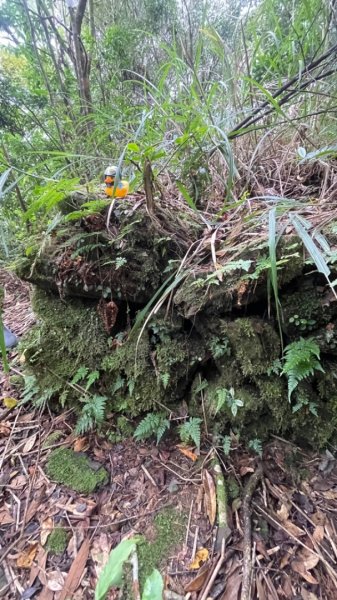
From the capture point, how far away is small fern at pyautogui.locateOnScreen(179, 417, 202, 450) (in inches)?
53.1

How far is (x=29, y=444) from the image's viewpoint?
156 cm

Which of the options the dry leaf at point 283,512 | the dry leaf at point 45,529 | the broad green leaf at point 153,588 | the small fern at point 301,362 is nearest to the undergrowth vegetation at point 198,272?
the small fern at point 301,362

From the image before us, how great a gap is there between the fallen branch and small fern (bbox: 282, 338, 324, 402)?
433 millimetres

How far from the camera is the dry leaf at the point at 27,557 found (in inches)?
44.5

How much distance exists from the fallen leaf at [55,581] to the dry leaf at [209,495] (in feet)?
2.04

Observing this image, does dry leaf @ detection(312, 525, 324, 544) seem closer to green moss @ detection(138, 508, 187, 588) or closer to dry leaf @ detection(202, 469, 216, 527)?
dry leaf @ detection(202, 469, 216, 527)

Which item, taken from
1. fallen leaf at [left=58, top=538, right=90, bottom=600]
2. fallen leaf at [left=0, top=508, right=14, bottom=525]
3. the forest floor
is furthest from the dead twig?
fallen leaf at [left=0, top=508, right=14, bottom=525]

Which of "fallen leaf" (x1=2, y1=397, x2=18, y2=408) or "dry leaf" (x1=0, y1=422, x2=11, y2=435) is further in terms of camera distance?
"fallen leaf" (x1=2, y1=397, x2=18, y2=408)

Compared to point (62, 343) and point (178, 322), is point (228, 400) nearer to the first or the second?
point (178, 322)

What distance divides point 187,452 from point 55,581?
0.71 m

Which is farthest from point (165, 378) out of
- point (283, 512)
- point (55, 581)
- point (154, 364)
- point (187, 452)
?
point (55, 581)

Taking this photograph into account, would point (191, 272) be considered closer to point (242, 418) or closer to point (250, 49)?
point (242, 418)

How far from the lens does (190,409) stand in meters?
1.48

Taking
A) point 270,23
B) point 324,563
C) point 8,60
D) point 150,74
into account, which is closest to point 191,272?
point 324,563
